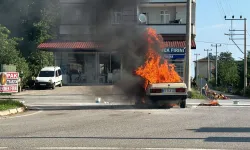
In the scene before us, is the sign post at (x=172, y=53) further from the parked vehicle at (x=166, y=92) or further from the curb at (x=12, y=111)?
the curb at (x=12, y=111)

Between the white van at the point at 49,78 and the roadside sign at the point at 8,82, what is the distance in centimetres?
1522

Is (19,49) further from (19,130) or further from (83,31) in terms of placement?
(19,130)

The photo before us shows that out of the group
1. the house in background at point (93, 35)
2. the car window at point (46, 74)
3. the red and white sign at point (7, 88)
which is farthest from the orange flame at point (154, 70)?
the car window at point (46, 74)

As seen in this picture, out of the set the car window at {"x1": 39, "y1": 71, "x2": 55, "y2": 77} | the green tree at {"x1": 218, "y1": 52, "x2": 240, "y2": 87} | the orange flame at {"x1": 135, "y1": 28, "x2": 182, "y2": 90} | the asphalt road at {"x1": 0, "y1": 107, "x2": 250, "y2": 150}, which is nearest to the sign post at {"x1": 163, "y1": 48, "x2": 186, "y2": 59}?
the orange flame at {"x1": 135, "y1": 28, "x2": 182, "y2": 90}

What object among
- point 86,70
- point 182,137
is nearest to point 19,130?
point 182,137

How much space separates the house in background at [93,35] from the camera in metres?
16.6

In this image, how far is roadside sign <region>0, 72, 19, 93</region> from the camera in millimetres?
17141

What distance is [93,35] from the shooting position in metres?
17.3

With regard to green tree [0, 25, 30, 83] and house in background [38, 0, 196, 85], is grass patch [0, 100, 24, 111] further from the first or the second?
green tree [0, 25, 30, 83]

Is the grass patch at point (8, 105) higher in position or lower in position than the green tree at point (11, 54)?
lower

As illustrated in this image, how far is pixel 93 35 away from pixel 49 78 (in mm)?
16503

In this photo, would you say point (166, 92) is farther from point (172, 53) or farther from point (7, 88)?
point (7, 88)

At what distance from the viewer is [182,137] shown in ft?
30.6

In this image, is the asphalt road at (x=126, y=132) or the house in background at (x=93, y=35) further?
the house in background at (x=93, y=35)
